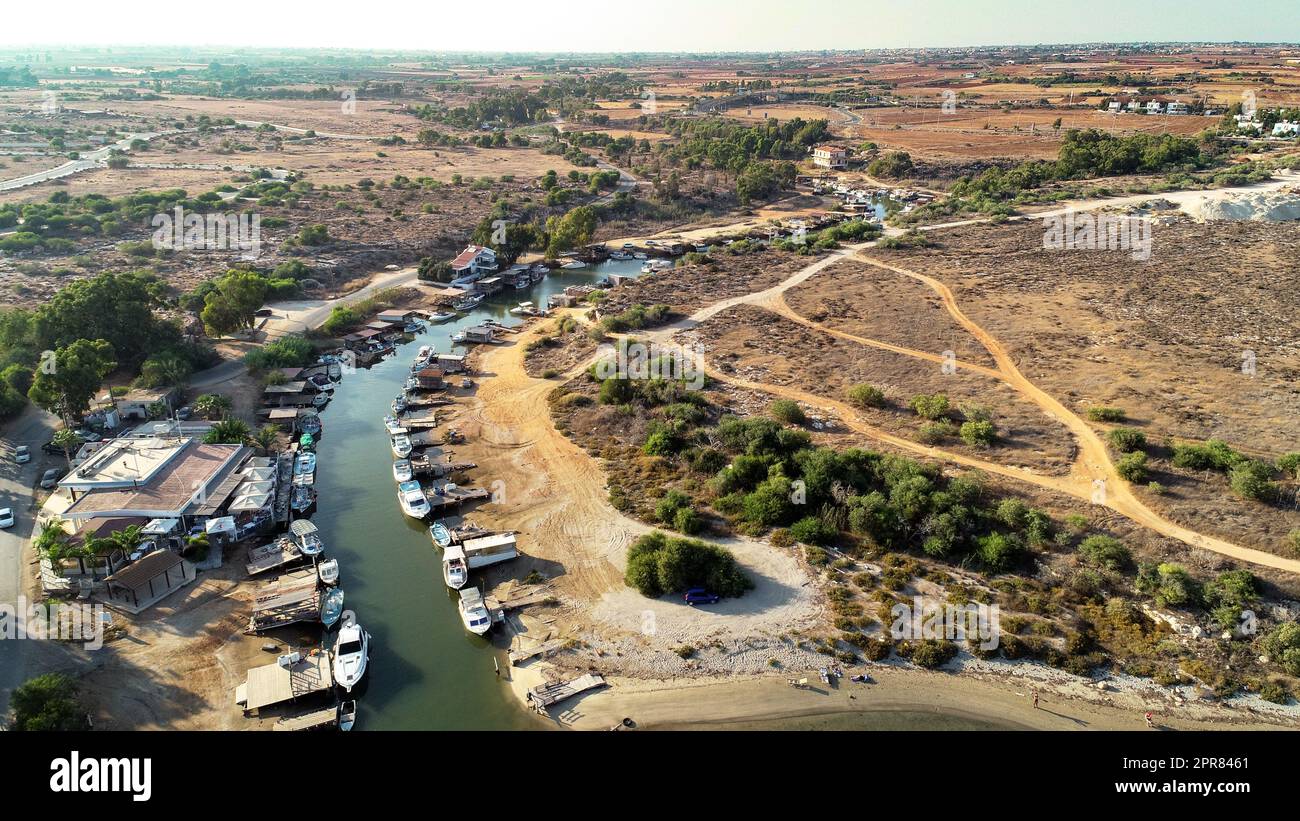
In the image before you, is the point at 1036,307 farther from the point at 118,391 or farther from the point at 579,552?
the point at 118,391

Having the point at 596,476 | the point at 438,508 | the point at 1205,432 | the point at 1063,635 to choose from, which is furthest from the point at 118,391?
the point at 1205,432

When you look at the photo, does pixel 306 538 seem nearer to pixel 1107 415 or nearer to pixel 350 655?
pixel 350 655

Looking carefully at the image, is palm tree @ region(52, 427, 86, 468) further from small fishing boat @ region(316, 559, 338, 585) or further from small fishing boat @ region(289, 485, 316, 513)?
small fishing boat @ region(316, 559, 338, 585)

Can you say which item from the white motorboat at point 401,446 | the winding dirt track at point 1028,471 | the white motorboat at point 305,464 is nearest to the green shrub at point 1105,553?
the winding dirt track at point 1028,471

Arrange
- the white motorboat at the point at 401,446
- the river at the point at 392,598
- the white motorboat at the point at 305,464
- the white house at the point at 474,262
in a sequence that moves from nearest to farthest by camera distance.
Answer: the river at the point at 392,598
the white motorboat at the point at 305,464
the white motorboat at the point at 401,446
the white house at the point at 474,262

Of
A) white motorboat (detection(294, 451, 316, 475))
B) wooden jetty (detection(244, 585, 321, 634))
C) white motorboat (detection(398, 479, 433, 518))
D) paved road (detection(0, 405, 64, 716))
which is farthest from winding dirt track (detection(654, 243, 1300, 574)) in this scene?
paved road (detection(0, 405, 64, 716))

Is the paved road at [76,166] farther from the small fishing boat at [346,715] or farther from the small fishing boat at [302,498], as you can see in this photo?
the small fishing boat at [346,715]

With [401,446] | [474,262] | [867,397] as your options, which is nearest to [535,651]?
[401,446]
